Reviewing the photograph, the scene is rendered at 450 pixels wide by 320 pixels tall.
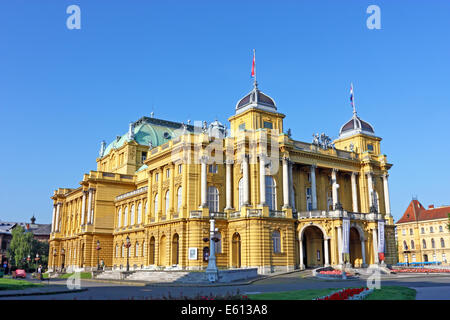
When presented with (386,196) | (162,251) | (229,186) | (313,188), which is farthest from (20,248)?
(386,196)

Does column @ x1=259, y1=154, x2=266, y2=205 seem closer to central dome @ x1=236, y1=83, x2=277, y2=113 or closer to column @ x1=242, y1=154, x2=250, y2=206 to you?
column @ x1=242, y1=154, x2=250, y2=206

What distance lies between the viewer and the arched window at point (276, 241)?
49.2 m

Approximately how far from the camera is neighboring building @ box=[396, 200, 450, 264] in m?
98.1

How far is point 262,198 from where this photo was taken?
4972cm

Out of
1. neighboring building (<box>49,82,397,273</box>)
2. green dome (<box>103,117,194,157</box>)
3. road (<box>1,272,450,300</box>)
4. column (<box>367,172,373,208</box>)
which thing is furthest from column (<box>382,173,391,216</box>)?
green dome (<box>103,117,194,157</box>)

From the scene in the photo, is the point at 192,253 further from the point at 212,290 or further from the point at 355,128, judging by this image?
the point at 355,128

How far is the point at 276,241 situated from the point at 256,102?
1720 cm

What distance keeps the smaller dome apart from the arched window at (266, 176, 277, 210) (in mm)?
19015

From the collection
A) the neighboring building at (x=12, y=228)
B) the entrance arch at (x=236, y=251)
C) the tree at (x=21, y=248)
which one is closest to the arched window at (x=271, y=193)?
the entrance arch at (x=236, y=251)

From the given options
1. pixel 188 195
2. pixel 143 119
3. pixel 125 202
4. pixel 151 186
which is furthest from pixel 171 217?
pixel 143 119

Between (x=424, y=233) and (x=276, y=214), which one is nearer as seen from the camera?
(x=276, y=214)

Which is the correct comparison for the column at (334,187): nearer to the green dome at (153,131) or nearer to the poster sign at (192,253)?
the poster sign at (192,253)
